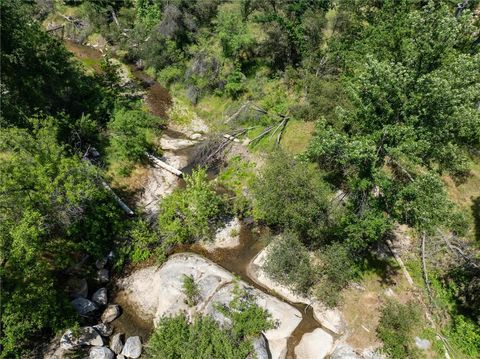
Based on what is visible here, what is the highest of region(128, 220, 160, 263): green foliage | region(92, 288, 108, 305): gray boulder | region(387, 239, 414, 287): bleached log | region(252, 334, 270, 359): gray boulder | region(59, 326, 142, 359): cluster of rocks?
region(387, 239, 414, 287): bleached log

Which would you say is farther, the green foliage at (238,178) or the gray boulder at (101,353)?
the green foliage at (238,178)

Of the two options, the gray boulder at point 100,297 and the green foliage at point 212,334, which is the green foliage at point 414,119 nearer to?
the green foliage at point 212,334

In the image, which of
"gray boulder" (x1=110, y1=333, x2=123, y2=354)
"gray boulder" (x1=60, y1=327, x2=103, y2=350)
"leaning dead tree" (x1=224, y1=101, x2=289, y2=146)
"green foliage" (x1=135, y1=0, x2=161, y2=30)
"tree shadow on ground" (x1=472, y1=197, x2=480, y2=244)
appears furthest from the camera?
"green foliage" (x1=135, y1=0, x2=161, y2=30)

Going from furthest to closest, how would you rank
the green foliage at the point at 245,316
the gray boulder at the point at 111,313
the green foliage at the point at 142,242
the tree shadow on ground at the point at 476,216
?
the green foliage at the point at 142,242, the tree shadow on ground at the point at 476,216, the gray boulder at the point at 111,313, the green foliage at the point at 245,316

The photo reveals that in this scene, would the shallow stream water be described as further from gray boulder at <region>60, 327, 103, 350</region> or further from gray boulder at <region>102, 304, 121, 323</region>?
gray boulder at <region>60, 327, 103, 350</region>

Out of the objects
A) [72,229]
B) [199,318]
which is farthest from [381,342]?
[72,229]

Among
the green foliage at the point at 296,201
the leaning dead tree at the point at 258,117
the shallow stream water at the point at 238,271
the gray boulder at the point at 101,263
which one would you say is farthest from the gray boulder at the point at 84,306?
the leaning dead tree at the point at 258,117

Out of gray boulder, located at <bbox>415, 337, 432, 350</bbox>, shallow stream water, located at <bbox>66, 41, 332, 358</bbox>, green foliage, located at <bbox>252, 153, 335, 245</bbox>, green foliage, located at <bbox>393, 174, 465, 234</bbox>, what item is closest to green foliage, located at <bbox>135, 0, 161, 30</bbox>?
shallow stream water, located at <bbox>66, 41, 332, 358</bbox>
